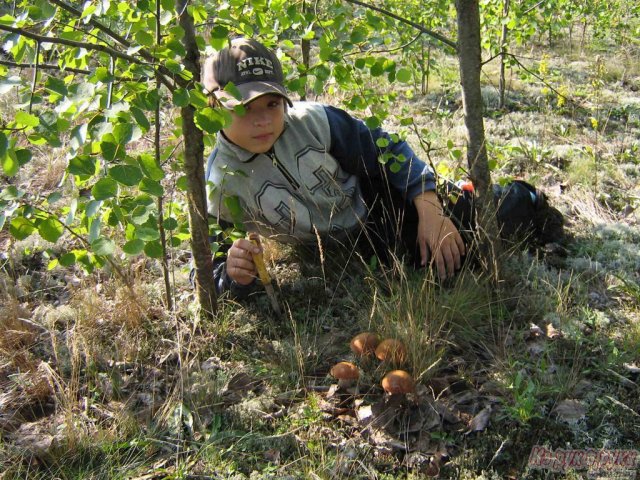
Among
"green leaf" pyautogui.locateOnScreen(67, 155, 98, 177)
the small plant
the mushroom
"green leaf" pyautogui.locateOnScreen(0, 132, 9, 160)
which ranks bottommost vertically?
the small plant

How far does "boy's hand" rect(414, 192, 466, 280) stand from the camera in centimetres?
291

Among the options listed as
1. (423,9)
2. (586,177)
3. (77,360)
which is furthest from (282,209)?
(423,9)

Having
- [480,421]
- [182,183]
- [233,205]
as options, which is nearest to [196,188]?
[182,183]

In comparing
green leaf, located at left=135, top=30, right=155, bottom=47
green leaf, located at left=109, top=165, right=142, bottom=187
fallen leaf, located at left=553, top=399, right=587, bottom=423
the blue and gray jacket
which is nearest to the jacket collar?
the blue and gray jacket

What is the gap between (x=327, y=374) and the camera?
8.46 feet

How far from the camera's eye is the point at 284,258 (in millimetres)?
3633

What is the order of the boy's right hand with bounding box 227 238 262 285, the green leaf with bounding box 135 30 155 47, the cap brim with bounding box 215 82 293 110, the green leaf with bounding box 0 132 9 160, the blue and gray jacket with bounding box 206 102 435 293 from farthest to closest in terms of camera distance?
the blue and gray jacket with bounding box 206 102 435 293 → the boy's right hand with bounding box 227 238 262 285 → the cap brim with bounding box 215 82 293 110 → the green leaf with bounding box 135 30 155 47 → the green leaf with bounding box 0 132 9 160

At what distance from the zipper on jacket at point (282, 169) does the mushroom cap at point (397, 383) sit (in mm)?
1341

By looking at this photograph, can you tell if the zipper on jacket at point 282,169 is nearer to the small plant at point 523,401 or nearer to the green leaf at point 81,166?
the green leaf at point 81,166

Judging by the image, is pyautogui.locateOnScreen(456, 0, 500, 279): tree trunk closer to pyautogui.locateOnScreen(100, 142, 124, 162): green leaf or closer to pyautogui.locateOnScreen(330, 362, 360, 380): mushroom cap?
pyautogui.locateOnScreen(330, 362, 360, 380): mushroom cap

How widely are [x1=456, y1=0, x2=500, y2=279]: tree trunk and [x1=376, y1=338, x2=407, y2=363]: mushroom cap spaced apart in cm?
60

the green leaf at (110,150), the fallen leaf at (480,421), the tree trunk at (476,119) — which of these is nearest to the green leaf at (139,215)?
the green leaf at (110,150)

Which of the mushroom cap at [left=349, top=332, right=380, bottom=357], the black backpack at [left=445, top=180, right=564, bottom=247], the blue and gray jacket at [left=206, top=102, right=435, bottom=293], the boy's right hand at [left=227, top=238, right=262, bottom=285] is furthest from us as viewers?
the black backpack at [left=445, top=180, right=564, bottom=247]

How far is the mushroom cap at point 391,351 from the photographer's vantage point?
2.35m
